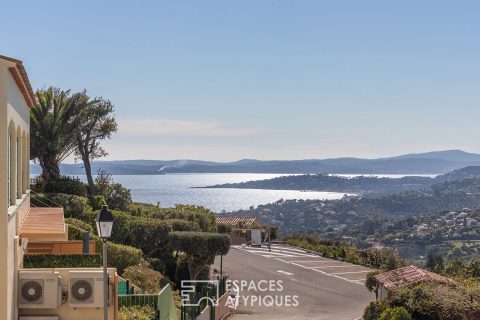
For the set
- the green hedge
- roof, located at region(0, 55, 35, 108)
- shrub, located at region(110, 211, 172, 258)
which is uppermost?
roof, located at region(0, 55, 35, 108)

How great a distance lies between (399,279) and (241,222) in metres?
29.8

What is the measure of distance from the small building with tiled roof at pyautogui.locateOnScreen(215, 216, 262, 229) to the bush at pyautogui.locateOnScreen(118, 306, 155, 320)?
114ft

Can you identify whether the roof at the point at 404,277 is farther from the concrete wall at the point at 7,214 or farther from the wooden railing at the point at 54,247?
the concrete wall at the point at 7,214

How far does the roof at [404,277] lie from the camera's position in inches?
786

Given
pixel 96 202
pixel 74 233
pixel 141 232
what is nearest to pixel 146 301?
pixel 74 233

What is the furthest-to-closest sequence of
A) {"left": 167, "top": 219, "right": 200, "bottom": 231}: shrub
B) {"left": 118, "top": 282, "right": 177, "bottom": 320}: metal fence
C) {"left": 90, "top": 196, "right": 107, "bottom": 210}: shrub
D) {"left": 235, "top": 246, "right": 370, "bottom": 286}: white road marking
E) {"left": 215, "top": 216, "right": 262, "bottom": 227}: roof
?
{"left": 215, "top": 216, "right": 262, "bottom": 227}: roof
{"left": 235, "top": 246, "right": 370, "bottom": 286}: white road marking
{"left": 167, "top": 219, "right": 200, "bottom": 231}: shrub
{"left": 90, "top": 196, "right": 107, "bottom": 210}: shrub
{"left": 118, "top": 282, "right": 177, "bottom": 320}: metal fence

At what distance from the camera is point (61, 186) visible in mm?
27469

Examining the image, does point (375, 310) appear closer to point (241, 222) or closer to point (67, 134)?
point (67, 134)

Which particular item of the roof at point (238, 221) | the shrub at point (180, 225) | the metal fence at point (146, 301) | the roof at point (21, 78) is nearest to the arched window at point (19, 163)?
the roof at point (21, 78)

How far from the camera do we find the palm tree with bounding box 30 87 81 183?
1075 inches

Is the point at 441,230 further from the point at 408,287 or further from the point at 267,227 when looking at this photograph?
the point at 408,287

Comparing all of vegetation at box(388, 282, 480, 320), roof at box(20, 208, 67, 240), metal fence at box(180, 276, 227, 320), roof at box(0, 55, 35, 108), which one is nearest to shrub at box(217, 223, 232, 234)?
metal fence at box(180, 276, 227, 320)

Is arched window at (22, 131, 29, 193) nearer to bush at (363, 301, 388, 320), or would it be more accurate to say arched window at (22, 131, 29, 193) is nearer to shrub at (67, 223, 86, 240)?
shrub at (67, 223, 86, 240)

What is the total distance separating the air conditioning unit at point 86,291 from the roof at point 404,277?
10.9 m
